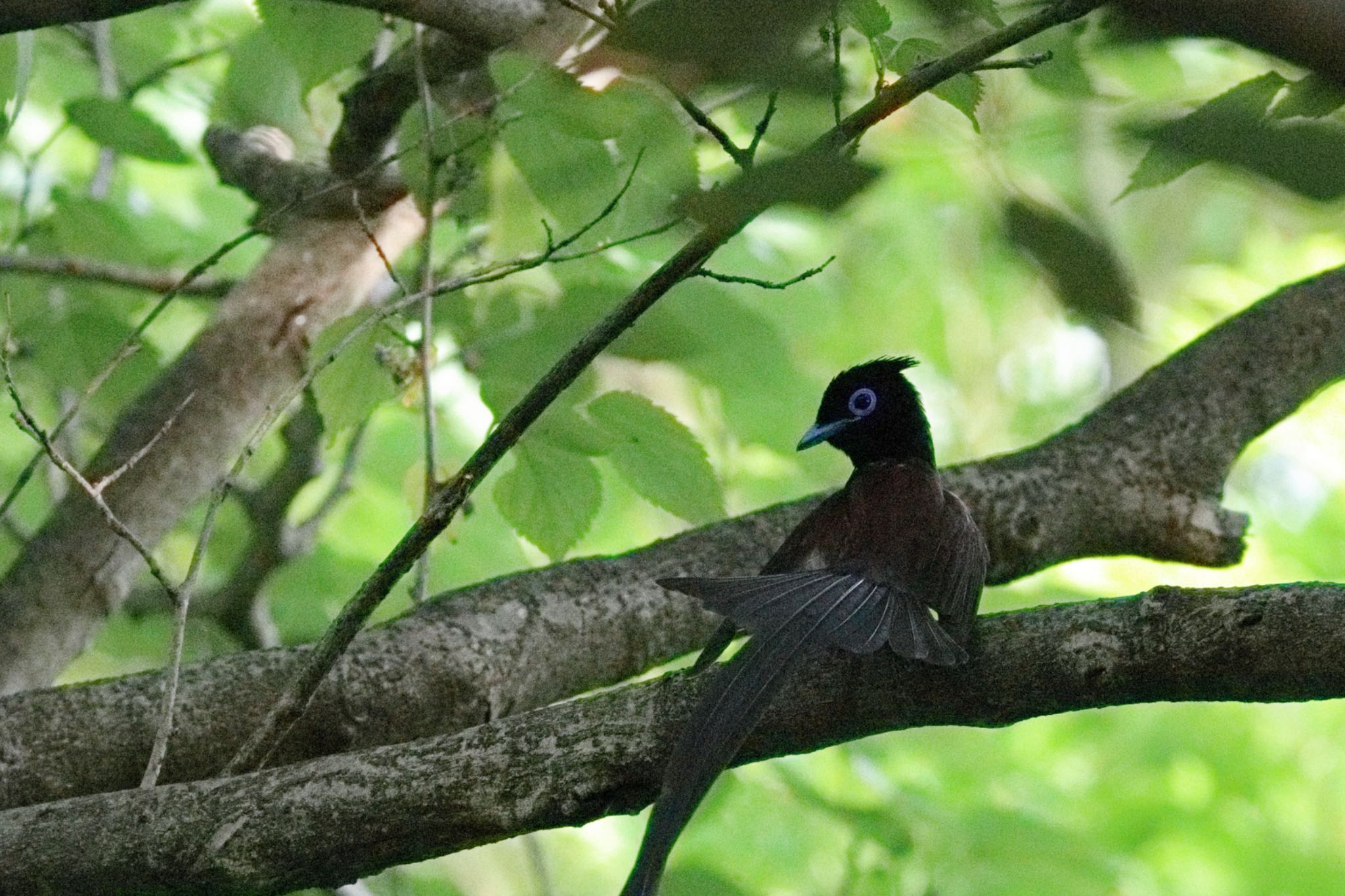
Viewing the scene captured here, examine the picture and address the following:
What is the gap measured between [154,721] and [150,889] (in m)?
0.81

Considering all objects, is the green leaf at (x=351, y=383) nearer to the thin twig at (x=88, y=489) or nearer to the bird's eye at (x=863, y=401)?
the thin twig at (x=88, y=489)

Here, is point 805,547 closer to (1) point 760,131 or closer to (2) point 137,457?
(2) point 137,457

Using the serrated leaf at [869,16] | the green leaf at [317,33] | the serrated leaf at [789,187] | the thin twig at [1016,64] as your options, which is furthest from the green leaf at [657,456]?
the serrated leaf at [789,187]

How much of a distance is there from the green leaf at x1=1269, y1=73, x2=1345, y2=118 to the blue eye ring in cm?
289

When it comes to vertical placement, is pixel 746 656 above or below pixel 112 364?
below

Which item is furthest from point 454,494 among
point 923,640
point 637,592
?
point 637,592

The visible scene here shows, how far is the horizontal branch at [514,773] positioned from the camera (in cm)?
231

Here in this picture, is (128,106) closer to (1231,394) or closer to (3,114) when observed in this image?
(3,114)

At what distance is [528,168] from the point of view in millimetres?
3020

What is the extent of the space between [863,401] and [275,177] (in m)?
1.94

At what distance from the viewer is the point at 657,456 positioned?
3406 mm

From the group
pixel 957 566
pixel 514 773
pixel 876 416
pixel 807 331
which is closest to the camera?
pixel 514 773

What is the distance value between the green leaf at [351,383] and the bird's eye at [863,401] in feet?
4.77

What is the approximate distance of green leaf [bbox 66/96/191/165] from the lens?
3791 millimetres
